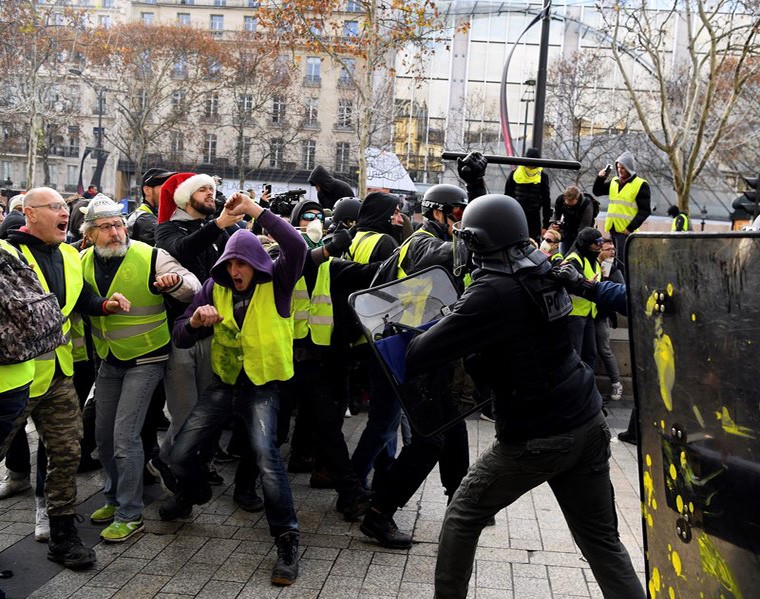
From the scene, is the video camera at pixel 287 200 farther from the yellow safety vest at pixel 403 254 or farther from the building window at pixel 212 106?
the building window at pixel 212 106

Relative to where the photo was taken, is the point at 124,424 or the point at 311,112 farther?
the point at 311,112

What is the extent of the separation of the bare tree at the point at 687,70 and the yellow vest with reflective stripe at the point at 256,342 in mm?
12026

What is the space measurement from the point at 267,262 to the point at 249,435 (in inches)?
38.2

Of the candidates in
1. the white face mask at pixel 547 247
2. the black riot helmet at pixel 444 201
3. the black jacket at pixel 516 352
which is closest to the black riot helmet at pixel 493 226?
the black jacket at pixel 516 352

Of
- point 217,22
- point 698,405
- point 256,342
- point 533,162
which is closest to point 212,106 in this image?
point 217,22

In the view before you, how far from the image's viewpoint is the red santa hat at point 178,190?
5699 mm

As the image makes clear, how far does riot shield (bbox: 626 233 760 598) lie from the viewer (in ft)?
5.88

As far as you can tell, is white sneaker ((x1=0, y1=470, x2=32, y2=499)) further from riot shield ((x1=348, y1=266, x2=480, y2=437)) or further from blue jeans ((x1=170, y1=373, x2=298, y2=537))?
riot shield ((x1=348, y1=266, x2=480, y2=437))

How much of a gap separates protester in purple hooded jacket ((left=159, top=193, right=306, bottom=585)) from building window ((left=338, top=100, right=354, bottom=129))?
155 feet

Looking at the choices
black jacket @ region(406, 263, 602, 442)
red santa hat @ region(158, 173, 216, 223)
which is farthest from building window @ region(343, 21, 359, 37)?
black jacket @ region(406, 263, 602, 442)

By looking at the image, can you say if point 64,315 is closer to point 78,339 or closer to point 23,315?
point 23,315

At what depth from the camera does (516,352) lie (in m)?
3.35

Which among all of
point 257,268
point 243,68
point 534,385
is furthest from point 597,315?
point 243,68

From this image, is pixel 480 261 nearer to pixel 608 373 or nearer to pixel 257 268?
pixel 257 268
